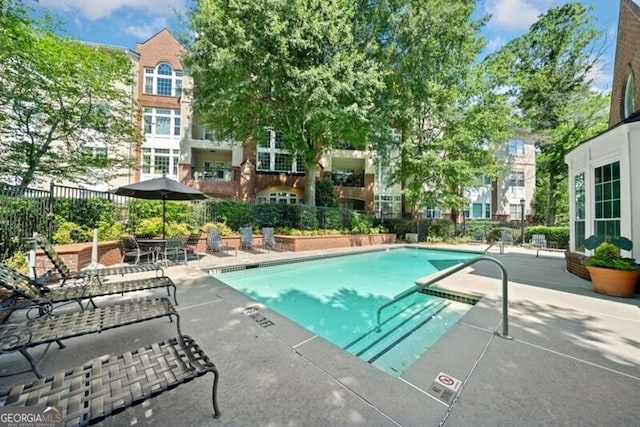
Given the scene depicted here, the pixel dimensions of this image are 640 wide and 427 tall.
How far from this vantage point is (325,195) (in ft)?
63.4

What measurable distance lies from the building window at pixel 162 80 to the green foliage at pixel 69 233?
53.9ft

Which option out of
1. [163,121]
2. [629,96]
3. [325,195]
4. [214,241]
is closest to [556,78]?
[629,96]

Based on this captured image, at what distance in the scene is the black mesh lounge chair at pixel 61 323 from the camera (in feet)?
6.81

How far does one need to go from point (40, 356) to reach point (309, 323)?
357cm

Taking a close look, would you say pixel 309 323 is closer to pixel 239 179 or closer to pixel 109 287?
pixel 109 287

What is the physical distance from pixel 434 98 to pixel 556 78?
1316 cm

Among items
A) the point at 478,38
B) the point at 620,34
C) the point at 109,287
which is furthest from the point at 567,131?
the point at 109,287

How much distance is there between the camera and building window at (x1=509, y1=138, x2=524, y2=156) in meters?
23.9

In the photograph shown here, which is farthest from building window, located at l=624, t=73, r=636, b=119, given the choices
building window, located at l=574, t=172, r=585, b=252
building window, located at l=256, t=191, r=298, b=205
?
building window, located at l=256, t=191, r=298, b=205

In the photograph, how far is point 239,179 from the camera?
A: 769 inches

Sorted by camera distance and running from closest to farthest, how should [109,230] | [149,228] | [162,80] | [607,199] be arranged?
[607,199] < [109,230] < [149,228] < [162,80]

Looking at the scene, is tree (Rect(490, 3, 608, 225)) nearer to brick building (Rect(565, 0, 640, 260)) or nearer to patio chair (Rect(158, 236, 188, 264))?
brick building (Rect(565, 0, 640, 260))

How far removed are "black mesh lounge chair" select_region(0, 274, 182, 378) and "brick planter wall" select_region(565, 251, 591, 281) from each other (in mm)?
8699

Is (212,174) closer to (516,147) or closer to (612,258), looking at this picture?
(612,258)
